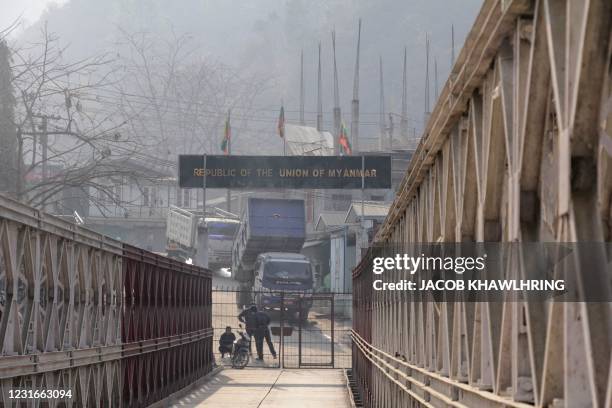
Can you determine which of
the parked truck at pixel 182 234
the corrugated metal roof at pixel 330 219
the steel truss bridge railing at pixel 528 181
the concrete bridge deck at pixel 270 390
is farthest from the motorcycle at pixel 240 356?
the corrugated metal roof at pixel 330 219

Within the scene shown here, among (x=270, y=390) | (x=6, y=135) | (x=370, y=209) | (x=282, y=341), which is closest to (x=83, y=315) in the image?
(x=270, y=390)

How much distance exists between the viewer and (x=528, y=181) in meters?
5.82

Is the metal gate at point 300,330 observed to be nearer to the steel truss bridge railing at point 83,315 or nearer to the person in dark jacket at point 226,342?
the person in dark jacket at point 226,342

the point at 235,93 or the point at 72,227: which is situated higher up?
the point at 235,93

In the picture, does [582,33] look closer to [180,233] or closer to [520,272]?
[520,272]

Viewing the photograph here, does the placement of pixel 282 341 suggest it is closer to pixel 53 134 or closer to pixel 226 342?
pixel 226 342

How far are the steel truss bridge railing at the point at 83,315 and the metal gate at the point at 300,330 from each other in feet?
41.5

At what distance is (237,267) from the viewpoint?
66.7m

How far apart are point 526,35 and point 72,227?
32.3ft

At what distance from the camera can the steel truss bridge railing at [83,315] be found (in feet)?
39.3

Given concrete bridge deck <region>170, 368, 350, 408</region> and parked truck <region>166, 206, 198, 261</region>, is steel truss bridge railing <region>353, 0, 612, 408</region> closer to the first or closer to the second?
concrete bridge deck <region>170, 368, 350, 408</region>

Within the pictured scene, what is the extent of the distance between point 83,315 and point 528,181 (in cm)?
1119

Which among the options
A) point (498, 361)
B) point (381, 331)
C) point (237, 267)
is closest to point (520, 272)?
point (498, 361)

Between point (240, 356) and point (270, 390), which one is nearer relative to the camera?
point (270, 390)
